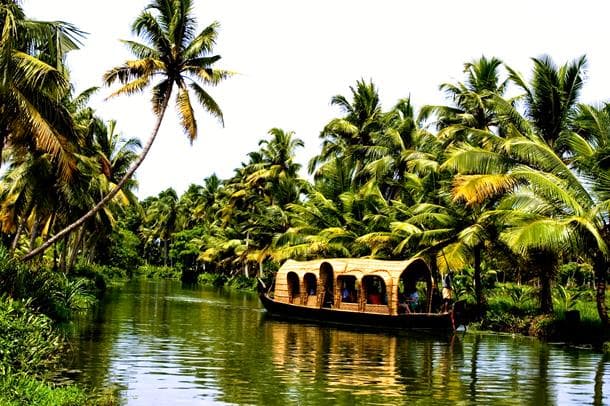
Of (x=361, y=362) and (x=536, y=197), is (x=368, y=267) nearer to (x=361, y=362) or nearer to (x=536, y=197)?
(x=536, y=197)

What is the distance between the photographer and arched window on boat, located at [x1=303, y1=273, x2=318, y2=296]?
2178cm

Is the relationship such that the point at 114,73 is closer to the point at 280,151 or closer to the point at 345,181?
the point at 345,181

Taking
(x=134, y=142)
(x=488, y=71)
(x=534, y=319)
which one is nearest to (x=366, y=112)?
(x=488, y=71)

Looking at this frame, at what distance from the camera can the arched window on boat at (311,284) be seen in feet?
71.5

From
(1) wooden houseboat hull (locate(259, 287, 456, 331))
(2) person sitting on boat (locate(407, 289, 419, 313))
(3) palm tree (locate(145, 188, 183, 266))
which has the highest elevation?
(3) palm tree (locate(145, 188, 183, 266))

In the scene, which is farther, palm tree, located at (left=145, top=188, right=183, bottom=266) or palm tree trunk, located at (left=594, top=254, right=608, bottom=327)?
palm tree, located at (left=145, top=188, right=183, bottom=266)

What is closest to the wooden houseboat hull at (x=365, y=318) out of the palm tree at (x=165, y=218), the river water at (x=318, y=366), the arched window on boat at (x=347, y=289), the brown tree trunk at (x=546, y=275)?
the river water at (x=318, y=366)

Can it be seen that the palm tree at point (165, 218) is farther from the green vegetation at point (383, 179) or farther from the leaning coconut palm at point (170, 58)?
the leaning coconut palm at point (170, 58)

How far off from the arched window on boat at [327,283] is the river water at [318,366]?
88.0 inches

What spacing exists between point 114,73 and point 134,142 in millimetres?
8905

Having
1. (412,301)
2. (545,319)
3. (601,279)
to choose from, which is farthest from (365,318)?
(601,279)

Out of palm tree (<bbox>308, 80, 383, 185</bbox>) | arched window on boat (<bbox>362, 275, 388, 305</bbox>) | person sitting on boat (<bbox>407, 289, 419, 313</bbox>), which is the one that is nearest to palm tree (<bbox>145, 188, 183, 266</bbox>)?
palm tree (<bbox>308, 80, 383, 185</bbox>)

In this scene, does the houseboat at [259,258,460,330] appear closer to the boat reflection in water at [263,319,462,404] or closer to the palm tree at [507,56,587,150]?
the boat reflection in water at [263,319,462,404]

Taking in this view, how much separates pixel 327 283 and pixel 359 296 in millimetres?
1919
